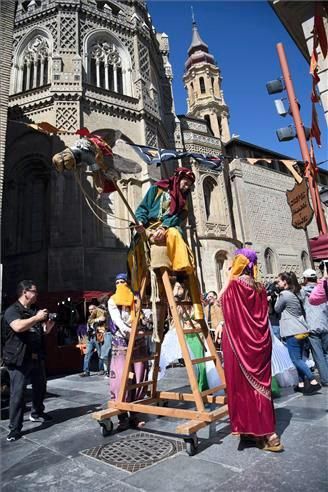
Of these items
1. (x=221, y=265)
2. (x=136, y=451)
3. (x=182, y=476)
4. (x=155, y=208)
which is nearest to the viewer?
(x=182, y=476)

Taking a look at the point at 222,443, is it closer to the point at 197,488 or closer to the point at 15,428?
the point at 197,488

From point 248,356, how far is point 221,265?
756 inches

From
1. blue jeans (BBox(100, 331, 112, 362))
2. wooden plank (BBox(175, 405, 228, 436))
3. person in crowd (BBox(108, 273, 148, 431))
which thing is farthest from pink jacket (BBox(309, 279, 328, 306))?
blue jeans (BBox(100, 331, 112, 362))

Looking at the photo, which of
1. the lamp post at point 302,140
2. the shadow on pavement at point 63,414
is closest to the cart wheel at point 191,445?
the shadow on pavement at point 63,414

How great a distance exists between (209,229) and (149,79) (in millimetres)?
10382

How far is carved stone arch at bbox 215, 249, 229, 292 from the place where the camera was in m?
21.1

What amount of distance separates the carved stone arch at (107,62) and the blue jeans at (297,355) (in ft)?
58.8

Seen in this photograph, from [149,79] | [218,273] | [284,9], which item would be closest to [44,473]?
[284,9]

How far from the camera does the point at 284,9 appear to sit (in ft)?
21.6

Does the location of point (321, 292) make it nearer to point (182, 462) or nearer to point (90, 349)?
point (182, 462)

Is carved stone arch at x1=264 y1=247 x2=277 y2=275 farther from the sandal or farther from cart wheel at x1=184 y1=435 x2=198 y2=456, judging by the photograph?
cart wheel at x1=184 y1=435 x2=198 y2=456

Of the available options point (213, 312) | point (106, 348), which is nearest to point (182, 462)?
point (213, 312)

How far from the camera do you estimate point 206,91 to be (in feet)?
137

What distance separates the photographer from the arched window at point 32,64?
18703 millimetres
